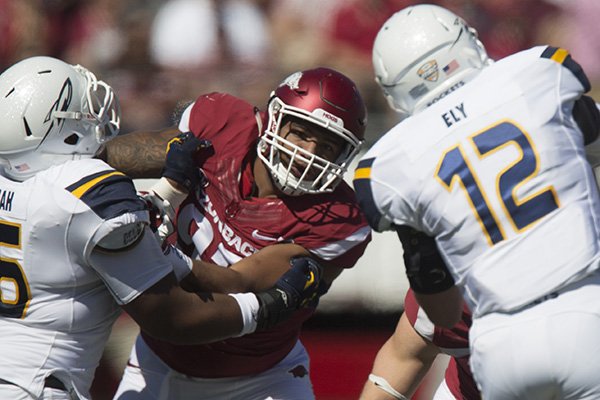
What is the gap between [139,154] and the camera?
11.2ft

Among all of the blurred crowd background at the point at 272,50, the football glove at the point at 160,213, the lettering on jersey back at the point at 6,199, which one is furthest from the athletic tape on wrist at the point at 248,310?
the blurred crowd background at the point at 272,50

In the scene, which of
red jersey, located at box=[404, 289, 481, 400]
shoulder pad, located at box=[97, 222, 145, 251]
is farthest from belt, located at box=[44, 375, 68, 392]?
red jersey, located at box=[404, 289, 481, 400]

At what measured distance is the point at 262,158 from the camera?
3.16 m

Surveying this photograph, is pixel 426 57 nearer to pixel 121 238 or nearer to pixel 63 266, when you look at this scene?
pixel 121 238

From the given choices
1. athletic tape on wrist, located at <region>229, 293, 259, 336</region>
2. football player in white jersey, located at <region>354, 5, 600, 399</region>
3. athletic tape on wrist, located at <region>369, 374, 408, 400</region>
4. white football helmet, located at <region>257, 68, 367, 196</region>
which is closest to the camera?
football player in white jersey, located at <region>354, 5, 600, 399</region>

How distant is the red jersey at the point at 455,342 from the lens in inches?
133

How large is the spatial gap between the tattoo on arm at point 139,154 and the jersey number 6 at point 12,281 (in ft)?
2.68

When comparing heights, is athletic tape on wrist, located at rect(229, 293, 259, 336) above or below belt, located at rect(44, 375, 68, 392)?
above

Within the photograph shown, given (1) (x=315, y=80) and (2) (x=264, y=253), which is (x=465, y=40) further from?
(2) (x=264, y=253)

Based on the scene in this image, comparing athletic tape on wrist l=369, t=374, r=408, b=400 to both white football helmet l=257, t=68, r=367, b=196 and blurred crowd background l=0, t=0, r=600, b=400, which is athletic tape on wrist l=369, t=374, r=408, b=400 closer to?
white football helmet l=257, t=68, r=367, b=196

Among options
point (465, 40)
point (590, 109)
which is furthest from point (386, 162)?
point (590, 109)

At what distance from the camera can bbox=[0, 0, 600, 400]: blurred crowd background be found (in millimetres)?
4992

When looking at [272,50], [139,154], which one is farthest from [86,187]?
[272,50]

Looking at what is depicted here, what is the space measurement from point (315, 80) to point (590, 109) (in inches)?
35.5
